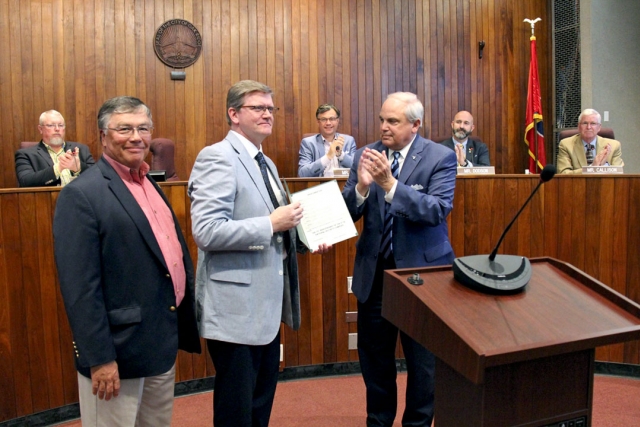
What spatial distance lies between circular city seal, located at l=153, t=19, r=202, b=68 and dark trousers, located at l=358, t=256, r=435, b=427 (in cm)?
380

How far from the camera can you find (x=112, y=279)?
4.84 ft

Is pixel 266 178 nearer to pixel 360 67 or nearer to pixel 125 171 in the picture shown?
pixel 125 171

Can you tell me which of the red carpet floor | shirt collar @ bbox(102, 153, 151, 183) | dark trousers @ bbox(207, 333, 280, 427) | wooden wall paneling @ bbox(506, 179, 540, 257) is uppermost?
Answer: shirt collar @ bbox(102, 153, 151, 183)

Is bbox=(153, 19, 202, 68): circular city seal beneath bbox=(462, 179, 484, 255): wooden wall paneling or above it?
above

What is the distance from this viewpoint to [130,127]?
1.54m

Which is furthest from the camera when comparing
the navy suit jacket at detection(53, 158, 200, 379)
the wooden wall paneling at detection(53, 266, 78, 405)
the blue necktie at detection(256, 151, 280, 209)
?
the wooden wall paneling at detection(53, 266, 78, 405)

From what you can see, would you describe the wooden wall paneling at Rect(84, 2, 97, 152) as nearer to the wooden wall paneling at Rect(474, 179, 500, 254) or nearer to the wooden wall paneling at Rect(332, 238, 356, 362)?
the wooden wall paneling at Rect(332, 238, 356, 362)

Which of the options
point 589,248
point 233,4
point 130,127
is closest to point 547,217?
point 589,248

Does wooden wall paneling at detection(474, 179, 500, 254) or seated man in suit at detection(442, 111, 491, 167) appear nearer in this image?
wooden wall paneling at detection(474, 179, 500, 254)

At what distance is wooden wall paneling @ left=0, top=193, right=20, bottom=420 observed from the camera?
7.99ft

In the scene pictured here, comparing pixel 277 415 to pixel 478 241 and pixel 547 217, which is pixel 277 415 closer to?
pixel 478 241

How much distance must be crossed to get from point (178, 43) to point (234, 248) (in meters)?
4.07

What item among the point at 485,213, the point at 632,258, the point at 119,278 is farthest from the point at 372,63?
the point at 119,278

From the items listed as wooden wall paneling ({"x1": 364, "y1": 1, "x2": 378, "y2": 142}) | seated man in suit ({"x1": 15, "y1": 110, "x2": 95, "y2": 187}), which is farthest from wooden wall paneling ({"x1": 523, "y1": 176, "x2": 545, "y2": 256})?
seated man in suit ({"x1": 15, "y1": 110, "x2": 95, "y2": 187})
